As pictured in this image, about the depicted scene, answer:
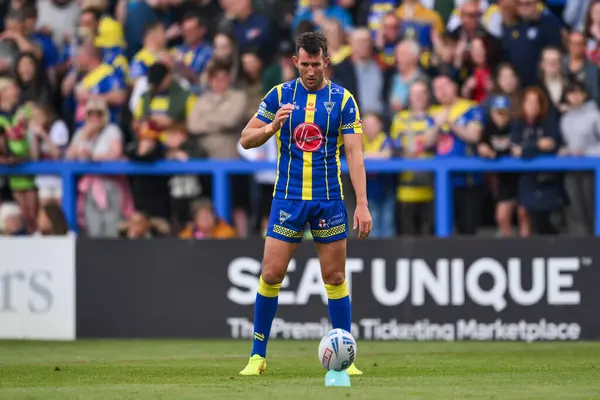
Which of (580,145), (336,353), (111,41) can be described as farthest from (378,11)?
(336,353)

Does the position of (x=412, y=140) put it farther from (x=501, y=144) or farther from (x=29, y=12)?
(x=29, y=12)

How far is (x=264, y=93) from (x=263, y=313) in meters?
6.41

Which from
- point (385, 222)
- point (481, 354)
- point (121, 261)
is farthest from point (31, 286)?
point (481, 354)

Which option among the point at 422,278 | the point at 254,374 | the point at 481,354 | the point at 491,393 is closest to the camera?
the point at 491,393

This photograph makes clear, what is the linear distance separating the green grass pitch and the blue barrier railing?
2468 millimetres

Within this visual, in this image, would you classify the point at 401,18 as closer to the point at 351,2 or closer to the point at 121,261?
the point at 351,2

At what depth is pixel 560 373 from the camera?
9.12 meters

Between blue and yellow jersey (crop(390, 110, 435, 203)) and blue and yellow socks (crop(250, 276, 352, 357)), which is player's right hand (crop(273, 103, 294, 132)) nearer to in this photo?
blue and yellow socks (crop(250, 276, 352, 357))

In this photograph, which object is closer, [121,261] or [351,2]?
[121,261]

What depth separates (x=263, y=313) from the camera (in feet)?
29.8

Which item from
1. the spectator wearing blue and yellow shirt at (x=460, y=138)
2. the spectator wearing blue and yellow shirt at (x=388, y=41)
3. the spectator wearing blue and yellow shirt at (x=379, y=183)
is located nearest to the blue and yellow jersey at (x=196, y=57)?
the spectator wearing blue and yellow shirt at (x=388, y=41)

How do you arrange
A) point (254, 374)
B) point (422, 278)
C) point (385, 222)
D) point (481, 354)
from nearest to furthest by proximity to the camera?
point (254, 374)
point (481, 354)
point (422, 278)
point (385, 222)

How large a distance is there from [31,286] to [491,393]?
24.1 ft

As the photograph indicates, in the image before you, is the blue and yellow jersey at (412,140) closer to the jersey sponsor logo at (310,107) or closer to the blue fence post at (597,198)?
the blue fence post at (597,198)
